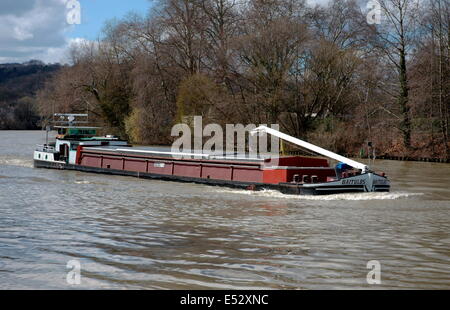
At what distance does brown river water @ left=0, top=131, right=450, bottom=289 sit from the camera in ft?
35.9

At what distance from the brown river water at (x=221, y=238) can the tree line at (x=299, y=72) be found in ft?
74.8

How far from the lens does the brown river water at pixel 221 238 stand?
35.9 ft

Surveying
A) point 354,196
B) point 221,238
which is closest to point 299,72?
point 354,196

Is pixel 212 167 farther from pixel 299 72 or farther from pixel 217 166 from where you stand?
pixel 299 72

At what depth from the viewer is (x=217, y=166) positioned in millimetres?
28641

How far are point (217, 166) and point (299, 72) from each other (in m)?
25.9

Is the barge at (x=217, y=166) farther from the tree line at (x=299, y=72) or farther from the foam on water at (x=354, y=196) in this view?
the tree line at (x=299, y=72)

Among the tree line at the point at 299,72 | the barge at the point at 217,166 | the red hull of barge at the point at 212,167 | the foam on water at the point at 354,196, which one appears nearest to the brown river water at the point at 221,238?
the foam on water at the point at 354,196

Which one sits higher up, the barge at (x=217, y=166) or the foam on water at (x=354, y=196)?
the barge at (x=217, y=166)

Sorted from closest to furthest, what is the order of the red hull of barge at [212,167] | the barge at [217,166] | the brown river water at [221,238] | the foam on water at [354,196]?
the brown river water at [221,238] → the foam on water at [354,196] → the barge at [217,166] → the red hull of barge at [212,167]

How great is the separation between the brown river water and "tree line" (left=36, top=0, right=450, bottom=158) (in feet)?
74.8
